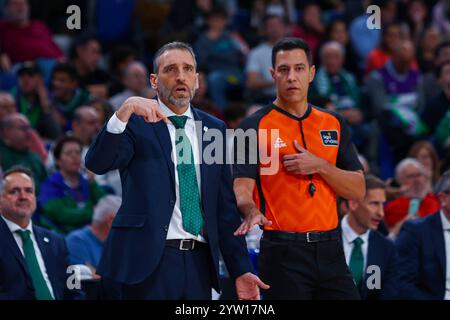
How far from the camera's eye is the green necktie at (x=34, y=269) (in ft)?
21.3

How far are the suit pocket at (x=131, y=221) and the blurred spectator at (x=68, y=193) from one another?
11.0 feet

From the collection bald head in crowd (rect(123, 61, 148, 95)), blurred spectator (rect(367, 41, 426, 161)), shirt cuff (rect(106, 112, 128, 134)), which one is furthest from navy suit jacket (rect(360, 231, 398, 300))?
bald head in crowd (rect(123, 61, 148, 95))

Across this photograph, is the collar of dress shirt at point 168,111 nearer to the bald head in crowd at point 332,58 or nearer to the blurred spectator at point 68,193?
the blurred spectator at point 68,193

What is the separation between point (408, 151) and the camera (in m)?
10.3

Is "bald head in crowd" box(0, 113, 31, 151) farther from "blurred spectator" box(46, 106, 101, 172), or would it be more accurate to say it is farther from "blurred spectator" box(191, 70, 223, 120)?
"blurred spectator" box(191, 70, 223, 120)

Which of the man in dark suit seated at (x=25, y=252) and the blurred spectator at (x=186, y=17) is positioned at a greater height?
→ the blurred spectator at (x=186, y=17)

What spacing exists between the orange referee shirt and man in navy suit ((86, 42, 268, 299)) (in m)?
0.24

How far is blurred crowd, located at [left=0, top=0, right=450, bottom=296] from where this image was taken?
336 inches

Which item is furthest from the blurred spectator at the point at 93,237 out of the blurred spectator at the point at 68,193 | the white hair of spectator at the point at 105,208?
the blurred spectator at the point at 68,193

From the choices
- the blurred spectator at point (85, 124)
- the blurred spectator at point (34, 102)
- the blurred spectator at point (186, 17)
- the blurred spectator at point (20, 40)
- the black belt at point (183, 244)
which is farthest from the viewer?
the blurred spectator at point (186, 17)

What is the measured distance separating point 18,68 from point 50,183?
2.22 m

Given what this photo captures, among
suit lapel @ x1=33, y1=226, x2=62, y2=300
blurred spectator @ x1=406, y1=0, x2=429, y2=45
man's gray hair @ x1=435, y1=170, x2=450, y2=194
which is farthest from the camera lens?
blurred spectator @ x1=406, y1=0, x2=429, y2=45

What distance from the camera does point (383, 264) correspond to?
7.09m

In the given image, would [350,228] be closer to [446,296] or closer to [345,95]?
[446,296]
